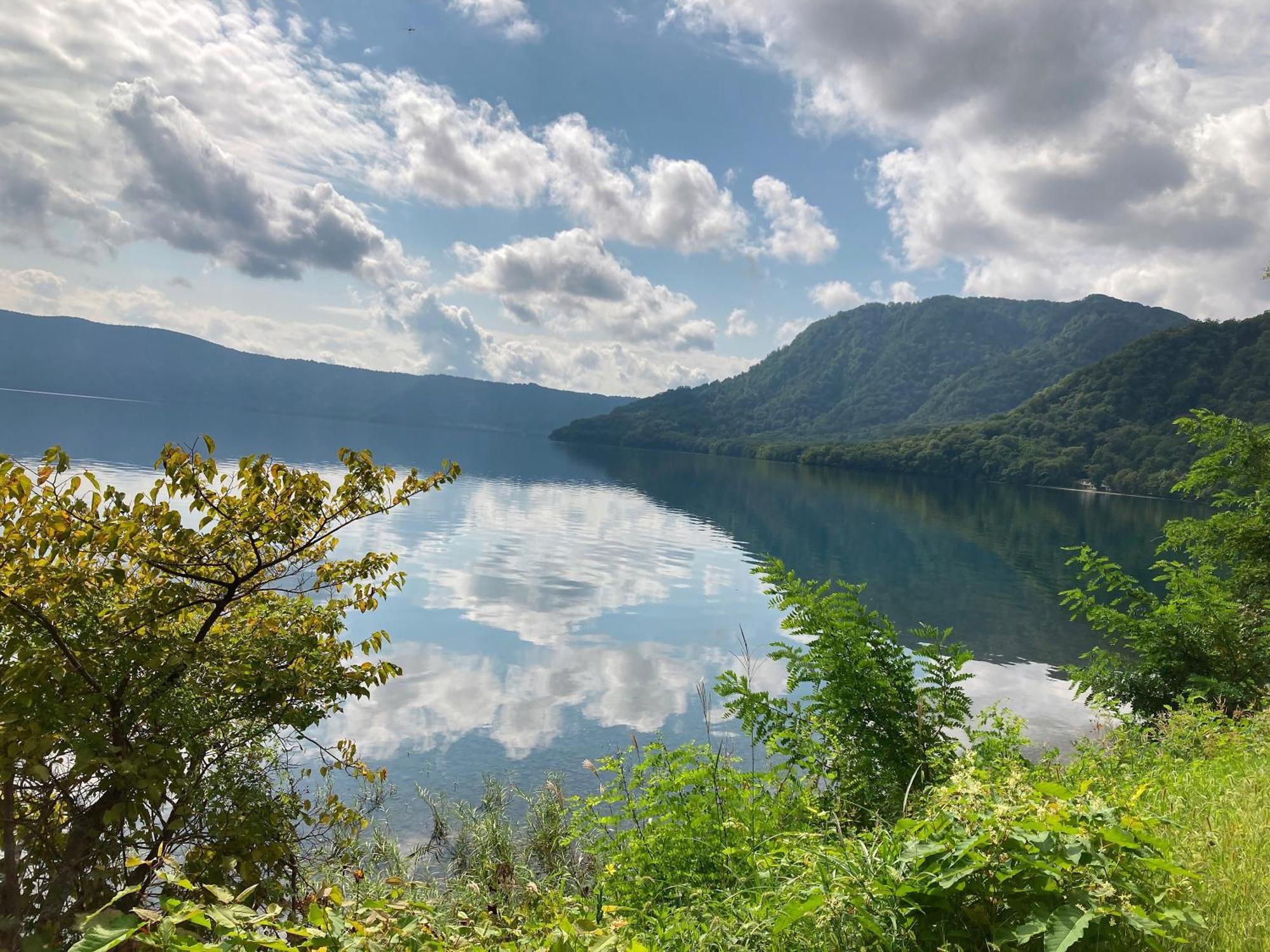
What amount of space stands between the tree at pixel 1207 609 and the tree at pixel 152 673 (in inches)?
407

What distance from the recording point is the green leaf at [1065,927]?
227 centimetres

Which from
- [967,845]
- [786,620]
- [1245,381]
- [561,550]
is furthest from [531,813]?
[1245,381]

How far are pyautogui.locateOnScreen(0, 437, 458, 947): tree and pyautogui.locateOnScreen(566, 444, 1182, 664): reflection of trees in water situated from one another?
25.1 ft

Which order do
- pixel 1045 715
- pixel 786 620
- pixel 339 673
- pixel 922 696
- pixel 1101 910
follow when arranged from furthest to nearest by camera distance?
pixel 1045 715 → pixel 786 620 → pixel 922 696 → pixel 339 673 → pixel 1101 910

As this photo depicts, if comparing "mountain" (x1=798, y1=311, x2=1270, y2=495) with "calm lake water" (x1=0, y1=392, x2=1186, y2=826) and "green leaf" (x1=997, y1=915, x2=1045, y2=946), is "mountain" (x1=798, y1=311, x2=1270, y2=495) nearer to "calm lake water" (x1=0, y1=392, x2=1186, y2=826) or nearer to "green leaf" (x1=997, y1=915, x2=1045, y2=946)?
"calm lake water" (x1=0, y1=392, x2=1186, y2=826)

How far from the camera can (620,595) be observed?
31812 mm

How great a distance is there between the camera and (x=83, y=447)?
77.1 metres

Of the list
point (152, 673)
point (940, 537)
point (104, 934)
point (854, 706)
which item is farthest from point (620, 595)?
point (940, 537)

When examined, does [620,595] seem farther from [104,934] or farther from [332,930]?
[104,934]

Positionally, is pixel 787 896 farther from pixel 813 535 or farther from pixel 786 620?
pixel 813 535

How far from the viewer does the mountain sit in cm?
15962

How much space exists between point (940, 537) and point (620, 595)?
131 feet

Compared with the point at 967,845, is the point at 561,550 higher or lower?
lower

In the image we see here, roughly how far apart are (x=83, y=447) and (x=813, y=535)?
7895cm
